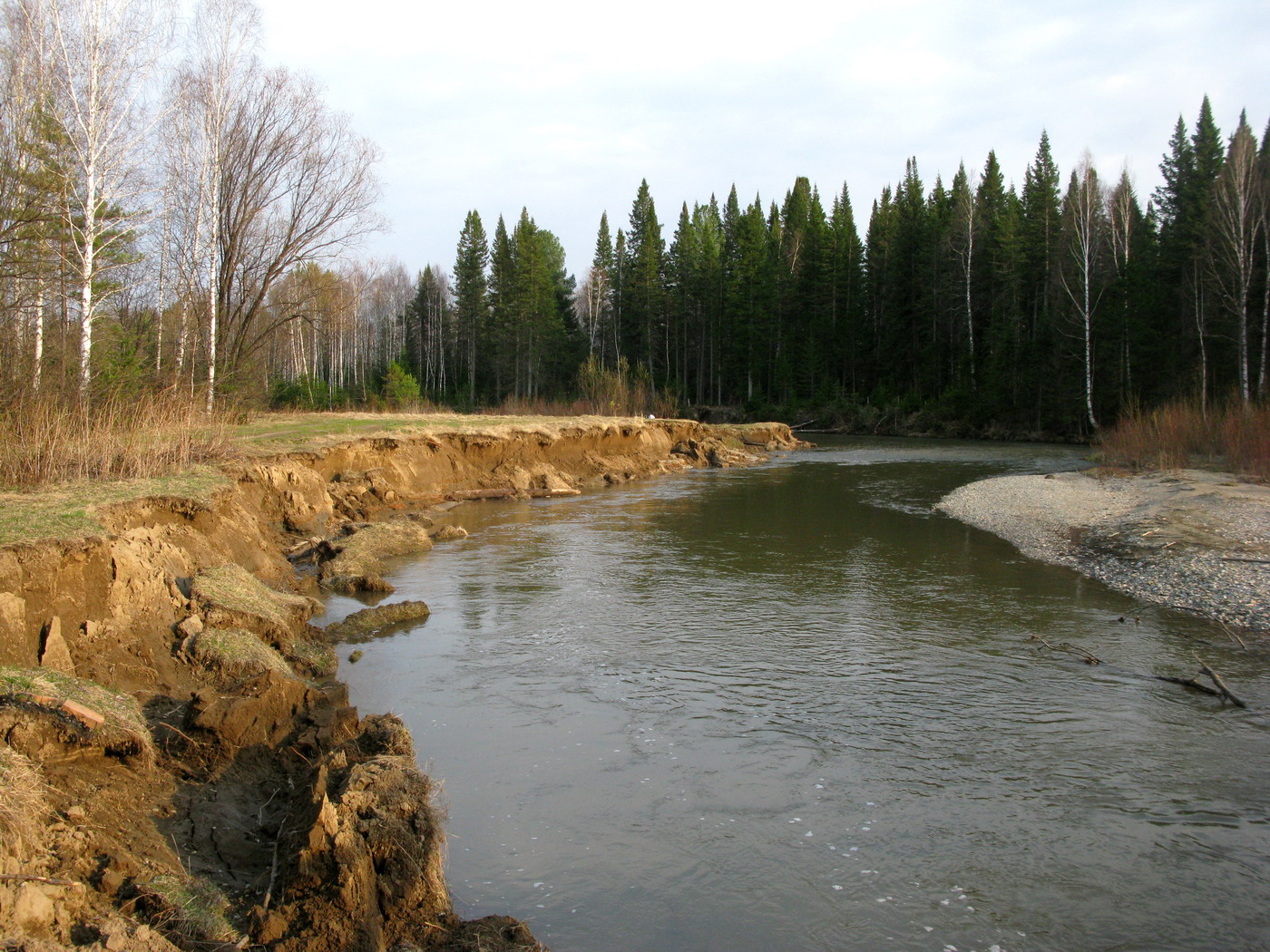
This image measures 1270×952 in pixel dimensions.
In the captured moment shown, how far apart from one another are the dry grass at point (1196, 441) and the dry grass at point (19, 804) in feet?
72.8

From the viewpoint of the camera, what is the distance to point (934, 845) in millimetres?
5270

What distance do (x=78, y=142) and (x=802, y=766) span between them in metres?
16.6

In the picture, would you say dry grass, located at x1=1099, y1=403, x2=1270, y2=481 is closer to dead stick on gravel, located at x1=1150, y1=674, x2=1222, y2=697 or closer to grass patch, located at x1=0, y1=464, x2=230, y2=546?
dead stick on gravel, located at x1=1150, y1=674, x2=1222, y2=697

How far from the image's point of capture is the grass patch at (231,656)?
6910 mm

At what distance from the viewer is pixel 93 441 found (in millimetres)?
10453

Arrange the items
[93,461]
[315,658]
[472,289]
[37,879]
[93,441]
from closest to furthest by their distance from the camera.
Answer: [37,879], [315,658], [93,461], [93,441], [472,289]

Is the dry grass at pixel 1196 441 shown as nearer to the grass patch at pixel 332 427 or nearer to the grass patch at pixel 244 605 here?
the grass patch at pixel 332 427

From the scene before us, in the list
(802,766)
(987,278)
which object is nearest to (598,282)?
(987,278)

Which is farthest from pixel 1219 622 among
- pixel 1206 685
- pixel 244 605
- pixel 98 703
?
pixel 98 703

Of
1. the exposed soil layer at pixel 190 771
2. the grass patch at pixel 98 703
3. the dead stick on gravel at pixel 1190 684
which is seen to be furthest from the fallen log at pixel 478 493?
the dead stick on gravel at pixel 1190 684

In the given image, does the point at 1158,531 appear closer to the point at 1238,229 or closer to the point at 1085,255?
the point at 1238,229

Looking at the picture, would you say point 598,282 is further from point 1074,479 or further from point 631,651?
point 631,651

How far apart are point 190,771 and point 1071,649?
8.64 meters

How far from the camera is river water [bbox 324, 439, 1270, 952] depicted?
4660mm
